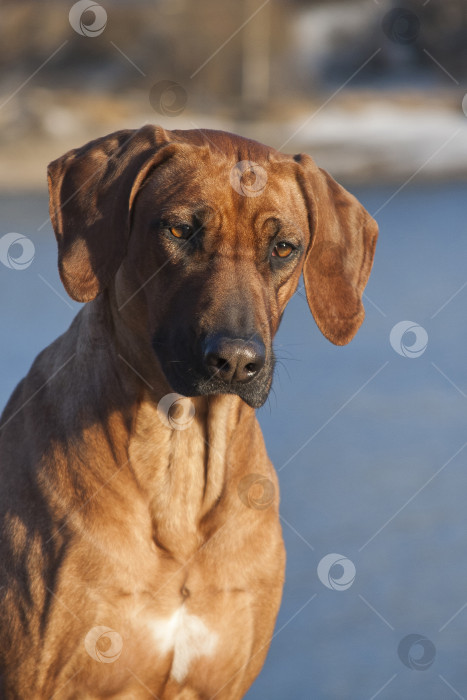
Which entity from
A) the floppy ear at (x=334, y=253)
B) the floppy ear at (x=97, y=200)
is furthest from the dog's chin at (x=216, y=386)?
the floppy ear at (x=334, y=253)

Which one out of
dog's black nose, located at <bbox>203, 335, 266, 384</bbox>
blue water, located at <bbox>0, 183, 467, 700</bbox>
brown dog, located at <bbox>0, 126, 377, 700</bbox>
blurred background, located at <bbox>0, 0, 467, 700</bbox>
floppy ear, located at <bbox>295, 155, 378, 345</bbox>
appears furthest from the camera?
blurred background, located at <bbox>0, 0, 467, 700</bbox>

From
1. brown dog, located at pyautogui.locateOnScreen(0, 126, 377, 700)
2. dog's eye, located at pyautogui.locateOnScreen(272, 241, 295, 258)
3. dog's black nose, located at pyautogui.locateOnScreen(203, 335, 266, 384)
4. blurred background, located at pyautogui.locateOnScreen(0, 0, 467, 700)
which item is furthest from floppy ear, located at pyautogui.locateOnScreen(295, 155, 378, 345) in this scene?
blurred background, located at pyautogui.locateOnScreen(0, 0, 467, 700)

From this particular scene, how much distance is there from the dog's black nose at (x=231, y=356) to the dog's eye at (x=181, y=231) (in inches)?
12.2

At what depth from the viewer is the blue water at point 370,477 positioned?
397 centimetres

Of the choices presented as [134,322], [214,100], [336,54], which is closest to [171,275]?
[134,322]

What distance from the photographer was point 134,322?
285 centimetres

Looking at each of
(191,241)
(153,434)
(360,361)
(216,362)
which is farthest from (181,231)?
(360,361)

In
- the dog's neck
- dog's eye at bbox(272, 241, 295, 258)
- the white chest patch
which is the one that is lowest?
the white chest patch

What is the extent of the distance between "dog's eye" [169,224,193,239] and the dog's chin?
0.33 metres

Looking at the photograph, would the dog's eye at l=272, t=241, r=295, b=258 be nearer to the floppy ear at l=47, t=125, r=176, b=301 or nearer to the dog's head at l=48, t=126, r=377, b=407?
the dog's head at l=48, t=126, r=377, b=407

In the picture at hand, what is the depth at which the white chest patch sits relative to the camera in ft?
9.35

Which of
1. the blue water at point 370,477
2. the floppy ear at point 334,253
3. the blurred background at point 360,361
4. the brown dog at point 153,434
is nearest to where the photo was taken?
the brown dog at point 153,434

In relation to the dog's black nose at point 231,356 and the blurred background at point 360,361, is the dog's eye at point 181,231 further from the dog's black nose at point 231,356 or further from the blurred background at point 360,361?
the blurred background at point 360,361

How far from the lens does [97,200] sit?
2889 millimetres
